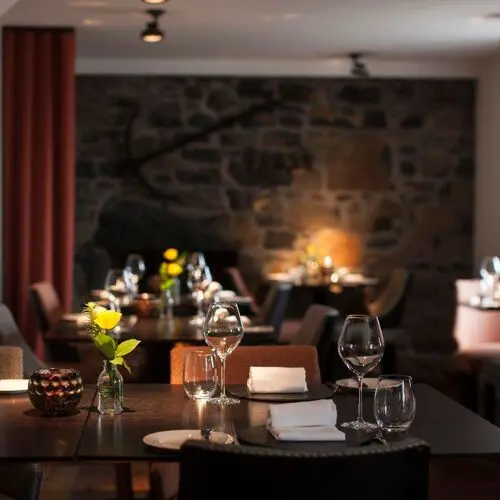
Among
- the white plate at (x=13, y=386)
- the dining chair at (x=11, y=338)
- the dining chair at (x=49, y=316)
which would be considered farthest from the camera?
the dining chair at (x=49, y=316)

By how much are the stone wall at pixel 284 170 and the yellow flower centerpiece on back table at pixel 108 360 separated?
22.1 ft

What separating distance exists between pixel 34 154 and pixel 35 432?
5533 millimetres

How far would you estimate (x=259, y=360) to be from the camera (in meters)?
3.53

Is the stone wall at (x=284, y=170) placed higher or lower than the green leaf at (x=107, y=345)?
higher

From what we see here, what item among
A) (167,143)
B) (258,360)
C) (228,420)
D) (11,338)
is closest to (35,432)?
(228,420)

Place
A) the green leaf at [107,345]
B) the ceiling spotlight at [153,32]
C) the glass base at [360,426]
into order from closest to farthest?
the glass base at [360,426] → the green leaf at [107,345] → the ceiling spotlight at [153,32]

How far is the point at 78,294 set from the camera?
31.7 feet

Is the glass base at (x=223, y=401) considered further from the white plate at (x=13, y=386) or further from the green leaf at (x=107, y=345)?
the white plate at (x=13, y=386)

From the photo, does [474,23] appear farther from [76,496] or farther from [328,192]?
[76,496]

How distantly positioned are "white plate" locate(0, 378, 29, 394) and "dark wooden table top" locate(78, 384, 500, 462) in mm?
296

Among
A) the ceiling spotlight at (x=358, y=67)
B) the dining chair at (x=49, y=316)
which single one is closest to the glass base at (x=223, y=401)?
the dining chair at (x=49, y=316)

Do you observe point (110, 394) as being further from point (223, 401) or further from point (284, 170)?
point (284, 170)

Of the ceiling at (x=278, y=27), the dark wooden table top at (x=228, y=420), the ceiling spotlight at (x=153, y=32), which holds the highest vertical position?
the ceiling at (x=278, y=27)

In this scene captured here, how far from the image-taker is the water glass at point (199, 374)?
288 cm
